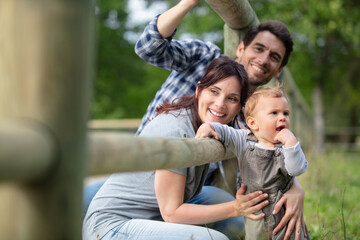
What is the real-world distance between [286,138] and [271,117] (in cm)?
13

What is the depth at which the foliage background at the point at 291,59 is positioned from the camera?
10344mm

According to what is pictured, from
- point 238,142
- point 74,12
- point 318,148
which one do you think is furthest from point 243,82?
point 318,148

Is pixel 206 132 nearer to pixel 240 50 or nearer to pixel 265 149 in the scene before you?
pixel 265 149

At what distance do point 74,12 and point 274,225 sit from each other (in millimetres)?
1330

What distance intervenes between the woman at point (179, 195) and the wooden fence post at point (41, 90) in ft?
2.94

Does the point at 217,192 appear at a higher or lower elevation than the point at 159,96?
lower

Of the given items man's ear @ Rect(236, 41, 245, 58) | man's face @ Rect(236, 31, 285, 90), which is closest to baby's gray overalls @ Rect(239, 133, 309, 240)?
man's face @ Rect(236, 31, 285, 90)

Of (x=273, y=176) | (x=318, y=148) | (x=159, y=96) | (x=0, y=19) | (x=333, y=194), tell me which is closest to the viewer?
(x=0, y=19)

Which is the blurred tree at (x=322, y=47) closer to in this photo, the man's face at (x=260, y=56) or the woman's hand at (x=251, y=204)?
the man's face at (x=260, y=56)

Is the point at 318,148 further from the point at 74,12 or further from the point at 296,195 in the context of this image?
the point at 74,12

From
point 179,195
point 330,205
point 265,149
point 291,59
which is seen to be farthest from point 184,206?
point 291,59

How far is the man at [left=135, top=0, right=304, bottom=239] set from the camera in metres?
2.34

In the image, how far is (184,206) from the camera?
1757mm

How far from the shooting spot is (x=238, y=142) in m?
1.84
